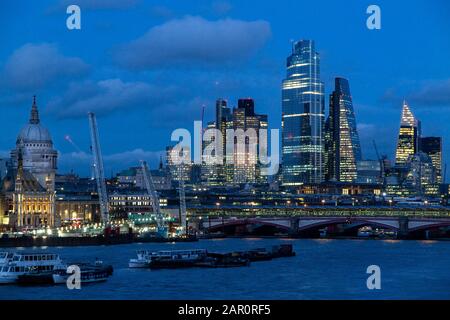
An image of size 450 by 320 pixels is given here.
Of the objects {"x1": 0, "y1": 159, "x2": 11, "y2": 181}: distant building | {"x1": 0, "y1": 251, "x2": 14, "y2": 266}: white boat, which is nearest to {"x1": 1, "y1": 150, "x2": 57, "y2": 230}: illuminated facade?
{"x1": 0, "y1": 159, "x2": 11, "y2": 181}: distant building

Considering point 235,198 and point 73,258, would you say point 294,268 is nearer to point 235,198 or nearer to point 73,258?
point 73,258

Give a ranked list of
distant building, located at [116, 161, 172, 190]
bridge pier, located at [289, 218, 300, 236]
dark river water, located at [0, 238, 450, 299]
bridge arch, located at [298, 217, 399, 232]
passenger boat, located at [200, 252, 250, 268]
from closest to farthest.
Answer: dark river water, located at [0, 238, 450, 299]
passenger boat, located at [200, 252, 250, 268]
bridge arch, located at [298, 217, 399, 232]
bridge pier, located at [289, 218, 300, 236]
distant building, located at [116, 161, 172, 190]

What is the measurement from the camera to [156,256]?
51.8 meters

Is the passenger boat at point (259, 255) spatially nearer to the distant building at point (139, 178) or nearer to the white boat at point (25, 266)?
the white boat at point (25, 266)

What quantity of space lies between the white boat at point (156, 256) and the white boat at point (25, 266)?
21.8 ft

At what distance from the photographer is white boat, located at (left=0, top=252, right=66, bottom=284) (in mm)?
42594

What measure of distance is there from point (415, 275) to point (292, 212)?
5812 centimetres

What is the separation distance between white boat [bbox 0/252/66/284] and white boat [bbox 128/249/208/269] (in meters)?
6.65

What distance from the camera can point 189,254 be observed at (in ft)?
175

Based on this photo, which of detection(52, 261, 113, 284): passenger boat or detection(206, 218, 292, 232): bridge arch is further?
detection(206, 218, 292, 232): bridge arch

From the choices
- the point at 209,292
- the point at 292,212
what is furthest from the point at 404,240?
the point at 209,292

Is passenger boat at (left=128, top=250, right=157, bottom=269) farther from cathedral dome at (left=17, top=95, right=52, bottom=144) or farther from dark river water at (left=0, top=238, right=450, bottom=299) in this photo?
cathedral dome at (left=17, top=95, right=52, bottom=144)

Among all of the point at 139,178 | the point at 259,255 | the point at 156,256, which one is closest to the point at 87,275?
the point at 156,256

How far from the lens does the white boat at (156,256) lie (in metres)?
50.3
